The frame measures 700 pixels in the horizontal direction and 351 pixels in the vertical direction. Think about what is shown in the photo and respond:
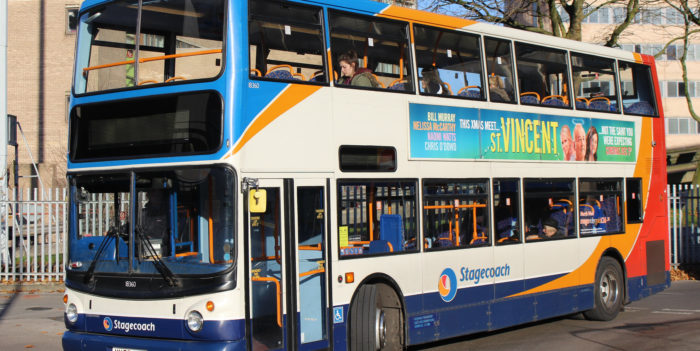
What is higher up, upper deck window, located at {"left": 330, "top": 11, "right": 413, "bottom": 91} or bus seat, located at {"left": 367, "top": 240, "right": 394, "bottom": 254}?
upper deck window, located at {"left": 330, "top": 11, "right": 413, "bottom": 91}

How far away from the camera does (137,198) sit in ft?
25.9

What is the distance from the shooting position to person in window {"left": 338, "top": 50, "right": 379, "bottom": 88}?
9180mm

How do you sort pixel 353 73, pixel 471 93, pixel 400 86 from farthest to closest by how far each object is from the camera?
pixel 471 93
pixel 400 86
pixel 353 73

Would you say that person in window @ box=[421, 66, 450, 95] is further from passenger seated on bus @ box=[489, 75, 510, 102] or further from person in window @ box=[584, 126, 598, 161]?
person in window @ box=[584, 126, 598, 161]

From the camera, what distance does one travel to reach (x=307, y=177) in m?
8.51

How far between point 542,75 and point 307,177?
5089 millimetres

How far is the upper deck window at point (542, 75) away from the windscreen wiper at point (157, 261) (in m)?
6.12

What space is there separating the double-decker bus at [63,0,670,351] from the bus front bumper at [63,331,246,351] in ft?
0.07

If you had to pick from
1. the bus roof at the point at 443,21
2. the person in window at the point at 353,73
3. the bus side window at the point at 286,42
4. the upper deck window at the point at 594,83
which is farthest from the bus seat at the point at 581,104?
the bus side window at the point at 286,42

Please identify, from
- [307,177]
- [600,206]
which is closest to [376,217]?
[307,177]

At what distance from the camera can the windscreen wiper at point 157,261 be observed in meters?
7.57

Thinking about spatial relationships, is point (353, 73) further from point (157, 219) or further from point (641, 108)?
point (641, 108)

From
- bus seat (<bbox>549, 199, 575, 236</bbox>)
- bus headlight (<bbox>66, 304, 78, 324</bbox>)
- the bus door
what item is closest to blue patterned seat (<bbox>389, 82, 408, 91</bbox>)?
the bus door

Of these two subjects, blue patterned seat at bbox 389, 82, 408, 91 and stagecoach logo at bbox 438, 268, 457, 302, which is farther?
stagecoach logo at bbox 438, 268, 457, 302
